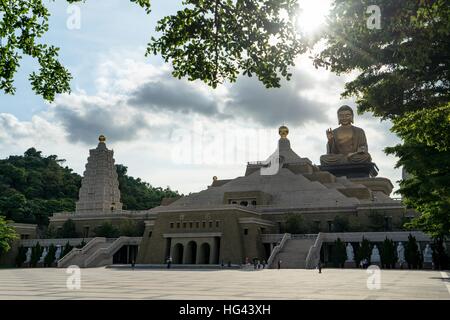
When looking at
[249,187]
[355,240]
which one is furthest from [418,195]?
[249,187]

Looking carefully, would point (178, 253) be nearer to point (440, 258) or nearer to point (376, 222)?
point (376, 222)

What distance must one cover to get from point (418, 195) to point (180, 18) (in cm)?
2027

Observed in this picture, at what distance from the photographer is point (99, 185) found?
253 ft

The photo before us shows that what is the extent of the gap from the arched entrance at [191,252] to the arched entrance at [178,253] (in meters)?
1.29

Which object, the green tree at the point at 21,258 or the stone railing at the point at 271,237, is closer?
the stone railing at the point at 271,237

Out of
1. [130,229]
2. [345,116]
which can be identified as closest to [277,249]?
[130,229]

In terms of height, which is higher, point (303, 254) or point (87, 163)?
point (87, 163)

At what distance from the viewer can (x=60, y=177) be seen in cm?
10356

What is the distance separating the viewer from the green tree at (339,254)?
50.5 m

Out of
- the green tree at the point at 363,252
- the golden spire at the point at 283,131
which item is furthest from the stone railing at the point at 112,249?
the golden spire at the point at 283,131

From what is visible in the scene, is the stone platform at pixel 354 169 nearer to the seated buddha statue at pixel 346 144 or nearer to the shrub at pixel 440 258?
the seated buddha statue at pixel 346 144

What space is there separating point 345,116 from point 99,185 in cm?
4298
